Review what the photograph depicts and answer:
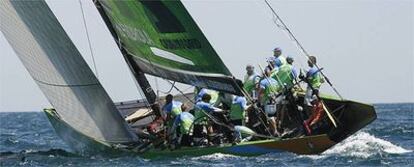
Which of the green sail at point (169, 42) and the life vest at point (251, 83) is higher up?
the green sail at point (169, 42)

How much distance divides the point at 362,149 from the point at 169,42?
14.0 feet

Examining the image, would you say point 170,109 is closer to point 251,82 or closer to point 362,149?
point 251,82

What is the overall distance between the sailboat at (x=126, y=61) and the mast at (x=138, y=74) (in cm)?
2

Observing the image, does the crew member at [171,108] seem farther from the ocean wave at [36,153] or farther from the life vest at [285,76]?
the ocean wave at [36,153]

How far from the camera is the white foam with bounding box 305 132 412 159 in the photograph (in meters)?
21.8

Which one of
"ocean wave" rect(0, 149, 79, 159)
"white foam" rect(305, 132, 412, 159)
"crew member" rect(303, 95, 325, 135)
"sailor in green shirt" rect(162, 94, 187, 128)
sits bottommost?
"white foam" rect(305, 132, 412, 159)

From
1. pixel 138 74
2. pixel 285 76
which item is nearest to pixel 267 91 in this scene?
pixel 285 76

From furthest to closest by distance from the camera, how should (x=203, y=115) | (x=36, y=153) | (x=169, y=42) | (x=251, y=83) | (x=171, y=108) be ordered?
(x=36, y=153) → (x=251, y=83) → (x=169, y=42) → (x=171, y=108) → (x=203, y=115)

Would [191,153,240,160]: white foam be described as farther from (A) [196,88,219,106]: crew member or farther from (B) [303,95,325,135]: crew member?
(A) [196,88,219,106]: crew member

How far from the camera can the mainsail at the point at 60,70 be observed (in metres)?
23.0

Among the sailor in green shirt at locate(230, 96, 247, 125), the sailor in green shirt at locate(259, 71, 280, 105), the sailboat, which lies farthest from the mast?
the sailor in green shirt at locate(259, 71, 280, 105)

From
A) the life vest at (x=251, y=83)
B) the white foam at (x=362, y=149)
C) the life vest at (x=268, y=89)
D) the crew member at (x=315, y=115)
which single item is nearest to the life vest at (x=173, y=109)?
the life vest at (x=251, y=83)

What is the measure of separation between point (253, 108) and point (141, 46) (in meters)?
2.54

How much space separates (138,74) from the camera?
78.4 feet
